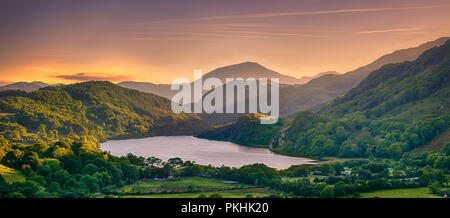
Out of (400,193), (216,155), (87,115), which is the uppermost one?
(87,115)

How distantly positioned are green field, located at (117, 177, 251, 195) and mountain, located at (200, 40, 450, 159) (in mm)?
38586

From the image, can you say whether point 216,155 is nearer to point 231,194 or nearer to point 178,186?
point 178,186

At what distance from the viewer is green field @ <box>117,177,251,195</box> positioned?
35.7 meters

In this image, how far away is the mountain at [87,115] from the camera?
95.4 m

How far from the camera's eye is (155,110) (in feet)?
584

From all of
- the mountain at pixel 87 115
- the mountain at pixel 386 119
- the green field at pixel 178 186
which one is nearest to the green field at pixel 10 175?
the green field at pixel 178 186

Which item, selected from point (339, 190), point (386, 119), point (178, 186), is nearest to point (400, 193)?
point (339, 190)

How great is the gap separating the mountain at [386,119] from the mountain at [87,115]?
42845mm

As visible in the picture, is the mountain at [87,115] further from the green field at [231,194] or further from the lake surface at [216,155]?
the green field at [231,194]

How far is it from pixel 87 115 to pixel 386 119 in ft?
304

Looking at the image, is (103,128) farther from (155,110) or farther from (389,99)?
(389,99)

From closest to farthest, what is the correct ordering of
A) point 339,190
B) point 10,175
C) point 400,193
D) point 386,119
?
point 339,190 → point 400,193 → point 10,175 → point 386,119

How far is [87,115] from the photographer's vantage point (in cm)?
13375
